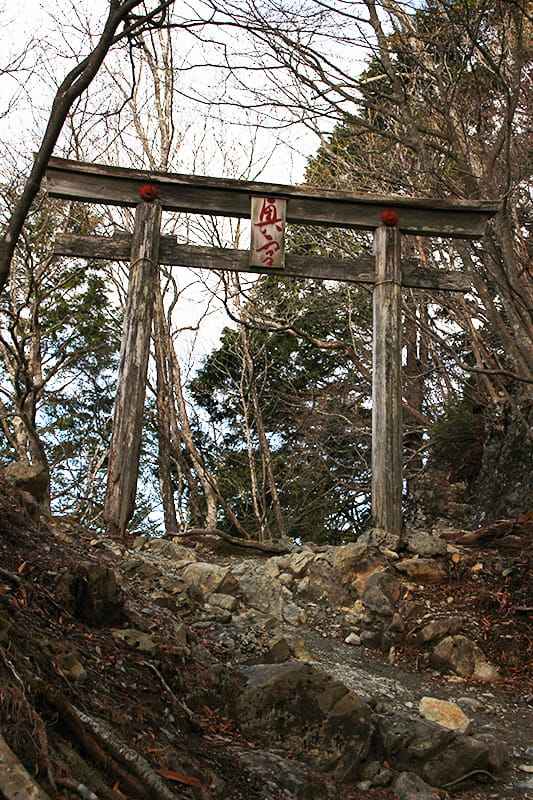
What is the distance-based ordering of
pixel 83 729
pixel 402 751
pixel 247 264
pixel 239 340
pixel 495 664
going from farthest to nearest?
pixel 239 340
pixel 247 264
pixel 495 664
pixel 402 751
pixel 83 729

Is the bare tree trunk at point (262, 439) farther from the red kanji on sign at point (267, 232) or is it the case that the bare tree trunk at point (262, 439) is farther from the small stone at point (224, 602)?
the small stone at point (224, 602)

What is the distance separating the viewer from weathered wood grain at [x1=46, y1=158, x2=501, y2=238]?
6363mm

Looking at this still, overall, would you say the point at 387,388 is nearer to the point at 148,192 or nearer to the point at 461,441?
the point at 148,192

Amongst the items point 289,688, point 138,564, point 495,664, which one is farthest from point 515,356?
point 289,688

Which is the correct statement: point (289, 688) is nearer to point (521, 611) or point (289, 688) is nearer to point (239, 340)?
point (521, 611)

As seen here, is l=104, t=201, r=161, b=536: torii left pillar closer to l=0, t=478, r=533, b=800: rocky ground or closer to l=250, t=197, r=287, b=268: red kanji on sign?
l=0, t=478, r=533, b=800: rocky ground

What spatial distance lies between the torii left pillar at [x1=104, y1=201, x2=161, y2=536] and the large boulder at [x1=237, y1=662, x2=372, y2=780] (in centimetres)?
291

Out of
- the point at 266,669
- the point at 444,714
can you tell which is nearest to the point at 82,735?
the point at 266,669

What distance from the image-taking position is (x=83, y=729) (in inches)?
78.5

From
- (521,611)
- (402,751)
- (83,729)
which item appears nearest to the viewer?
(83,729)

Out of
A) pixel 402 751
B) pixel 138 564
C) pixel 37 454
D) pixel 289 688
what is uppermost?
pixel 37 454

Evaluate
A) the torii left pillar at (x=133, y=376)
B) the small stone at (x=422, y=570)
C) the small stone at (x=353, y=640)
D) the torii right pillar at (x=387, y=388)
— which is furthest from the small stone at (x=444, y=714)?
the torii left pillar at (x=133, y=376)

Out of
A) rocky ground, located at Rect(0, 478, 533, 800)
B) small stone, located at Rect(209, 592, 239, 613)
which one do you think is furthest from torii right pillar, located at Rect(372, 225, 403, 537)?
small stone, located at Rect(209, 592, 239, 613)

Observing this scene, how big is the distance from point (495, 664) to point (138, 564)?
2808mm
